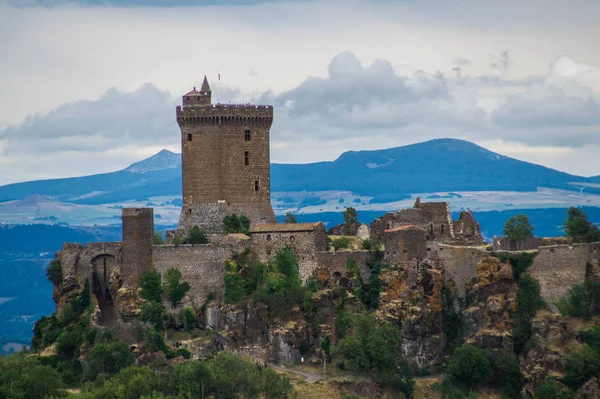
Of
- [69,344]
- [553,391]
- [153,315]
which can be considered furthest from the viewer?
[69,344]

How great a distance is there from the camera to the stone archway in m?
99.2

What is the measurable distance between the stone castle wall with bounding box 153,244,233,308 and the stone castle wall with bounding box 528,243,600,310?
948 inches

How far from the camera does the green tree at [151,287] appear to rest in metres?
96.4

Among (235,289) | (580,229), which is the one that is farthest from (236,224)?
(580,229)

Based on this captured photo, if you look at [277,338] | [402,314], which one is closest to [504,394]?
[402,314]

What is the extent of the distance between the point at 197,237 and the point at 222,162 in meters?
7.33

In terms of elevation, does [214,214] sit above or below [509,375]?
above

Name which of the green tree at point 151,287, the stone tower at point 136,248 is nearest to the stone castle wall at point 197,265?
the stone tower at point 136,248

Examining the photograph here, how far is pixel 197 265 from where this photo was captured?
9744cm

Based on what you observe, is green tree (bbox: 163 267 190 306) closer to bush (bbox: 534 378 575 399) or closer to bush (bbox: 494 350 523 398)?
bush (bbox: 494 350 523 398)

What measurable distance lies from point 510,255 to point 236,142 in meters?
25.3

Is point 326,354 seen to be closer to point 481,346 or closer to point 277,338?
point 277,338

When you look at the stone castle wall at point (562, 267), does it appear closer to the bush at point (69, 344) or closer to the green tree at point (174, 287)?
the green tree at point (174, 287)

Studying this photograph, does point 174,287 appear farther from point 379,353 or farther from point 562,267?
point 562,267
